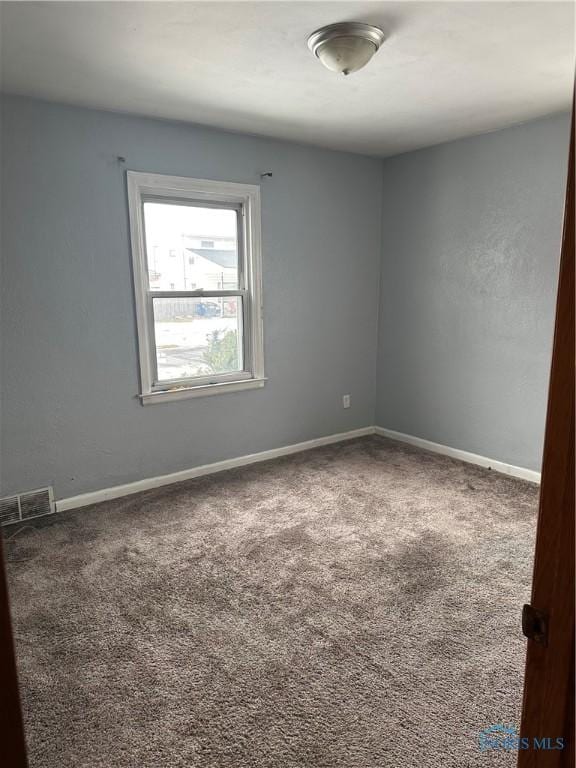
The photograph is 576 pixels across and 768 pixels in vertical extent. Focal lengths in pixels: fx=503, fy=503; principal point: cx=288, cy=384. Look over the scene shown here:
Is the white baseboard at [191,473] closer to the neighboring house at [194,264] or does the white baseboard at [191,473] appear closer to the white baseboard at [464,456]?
the white baseboard at [464,456]

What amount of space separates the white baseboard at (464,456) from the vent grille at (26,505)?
298 centimetres

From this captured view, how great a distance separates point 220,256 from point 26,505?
85.6 inches

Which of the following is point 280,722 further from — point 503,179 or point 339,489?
point 503,179

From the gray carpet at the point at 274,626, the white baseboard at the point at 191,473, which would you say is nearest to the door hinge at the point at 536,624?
the gray carpet at the point at 274,626

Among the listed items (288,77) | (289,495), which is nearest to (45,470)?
(289,495)

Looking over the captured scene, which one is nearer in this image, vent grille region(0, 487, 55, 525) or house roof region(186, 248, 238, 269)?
vent grille region(0, 487, 55, 525)

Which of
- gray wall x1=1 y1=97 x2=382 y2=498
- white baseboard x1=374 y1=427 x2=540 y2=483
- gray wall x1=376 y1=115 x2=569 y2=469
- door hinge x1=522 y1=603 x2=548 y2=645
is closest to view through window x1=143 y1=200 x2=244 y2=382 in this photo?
gray wall x1=1 y1=97 x2=382 y2=498

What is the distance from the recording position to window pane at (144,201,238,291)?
3.52m

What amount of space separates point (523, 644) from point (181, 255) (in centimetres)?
308

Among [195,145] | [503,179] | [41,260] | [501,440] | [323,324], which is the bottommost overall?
[501,440]

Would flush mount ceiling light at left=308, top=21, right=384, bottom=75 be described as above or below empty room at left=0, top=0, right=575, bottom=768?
above

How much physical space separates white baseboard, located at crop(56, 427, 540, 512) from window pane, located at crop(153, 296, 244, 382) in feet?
2.42

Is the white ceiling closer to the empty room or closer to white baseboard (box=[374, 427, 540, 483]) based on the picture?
the empty room

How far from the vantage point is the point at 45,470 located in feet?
10.6
